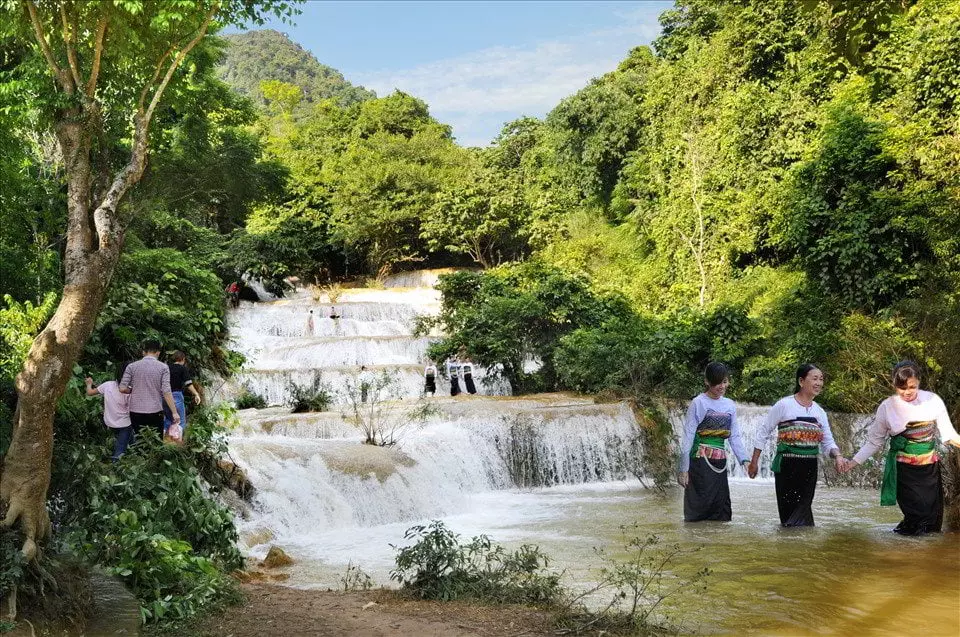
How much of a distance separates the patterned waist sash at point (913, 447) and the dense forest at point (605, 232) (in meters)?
2.48

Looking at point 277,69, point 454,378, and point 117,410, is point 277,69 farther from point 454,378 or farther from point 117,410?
point 117,410

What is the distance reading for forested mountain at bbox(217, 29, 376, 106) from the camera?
93.4 m

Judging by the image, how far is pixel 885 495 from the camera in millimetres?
5809

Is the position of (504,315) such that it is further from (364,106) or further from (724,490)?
(364,106)

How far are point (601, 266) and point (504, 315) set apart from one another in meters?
9.40

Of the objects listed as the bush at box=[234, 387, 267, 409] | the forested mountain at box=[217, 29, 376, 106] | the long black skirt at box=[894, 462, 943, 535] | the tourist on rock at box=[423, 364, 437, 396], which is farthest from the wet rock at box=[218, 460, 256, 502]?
the forested mountain at box=[217, 29, 376, 106]

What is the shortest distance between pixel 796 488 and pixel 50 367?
4.99 m

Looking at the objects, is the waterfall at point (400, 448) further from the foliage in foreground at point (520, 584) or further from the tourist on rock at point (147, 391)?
the foliage in foreground at point (520, 584)

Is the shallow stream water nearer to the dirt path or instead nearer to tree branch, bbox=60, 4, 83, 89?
the dirt path

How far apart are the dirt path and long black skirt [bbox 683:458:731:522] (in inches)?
77.5

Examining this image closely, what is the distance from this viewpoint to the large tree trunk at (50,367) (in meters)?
3.77

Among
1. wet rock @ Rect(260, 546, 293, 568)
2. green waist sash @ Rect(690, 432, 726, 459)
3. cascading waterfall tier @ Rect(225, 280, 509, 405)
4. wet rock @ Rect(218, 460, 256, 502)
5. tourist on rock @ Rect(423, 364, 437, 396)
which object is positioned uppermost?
cascading waterfall tier @ Rect(225, 280, 509, 405)

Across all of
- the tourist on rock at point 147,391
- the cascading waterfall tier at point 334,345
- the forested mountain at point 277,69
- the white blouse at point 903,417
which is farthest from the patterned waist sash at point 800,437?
the forested mountain at point 277,69

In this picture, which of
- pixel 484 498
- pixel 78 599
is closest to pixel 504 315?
pixel 484 498
